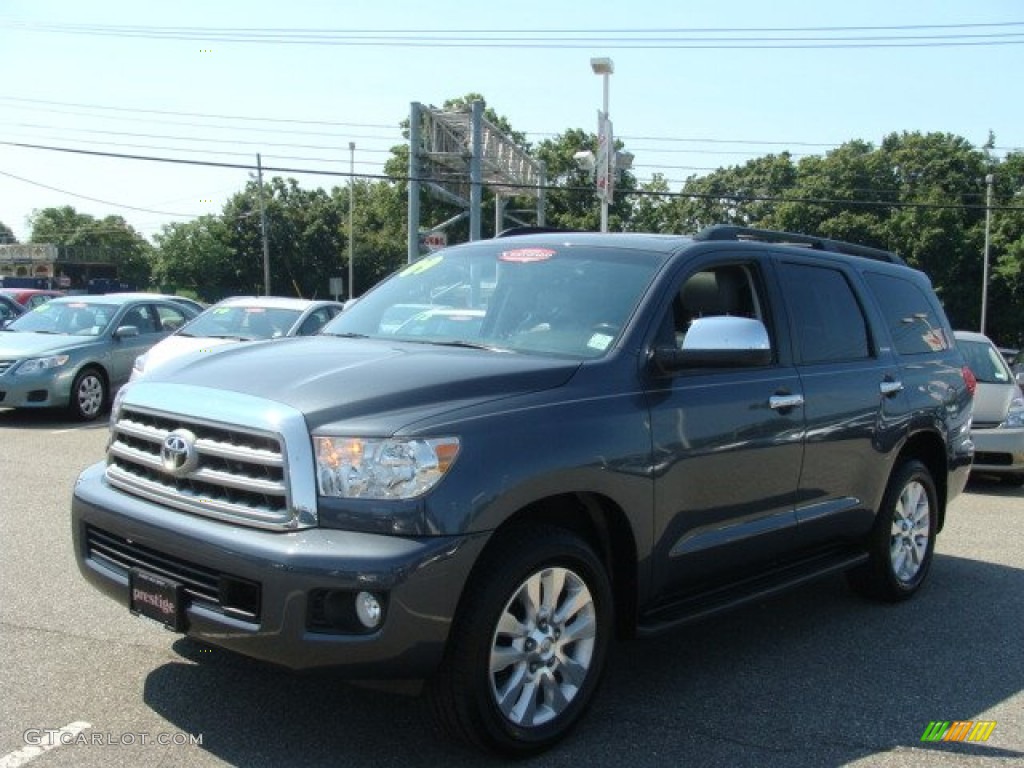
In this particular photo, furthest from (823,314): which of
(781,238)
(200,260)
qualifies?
(200,260)

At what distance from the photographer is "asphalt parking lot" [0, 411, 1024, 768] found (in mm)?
3717

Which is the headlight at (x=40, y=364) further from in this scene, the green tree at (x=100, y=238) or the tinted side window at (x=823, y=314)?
the green tree at (x=100, y=238)

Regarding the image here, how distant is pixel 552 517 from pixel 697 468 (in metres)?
0.77

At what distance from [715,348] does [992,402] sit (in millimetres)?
7632

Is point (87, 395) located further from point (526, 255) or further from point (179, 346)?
point (526, 255)

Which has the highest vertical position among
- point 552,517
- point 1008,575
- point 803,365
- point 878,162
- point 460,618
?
point 878,162

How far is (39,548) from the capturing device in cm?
633

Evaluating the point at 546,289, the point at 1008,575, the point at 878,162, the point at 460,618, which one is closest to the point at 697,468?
the point at 546,289

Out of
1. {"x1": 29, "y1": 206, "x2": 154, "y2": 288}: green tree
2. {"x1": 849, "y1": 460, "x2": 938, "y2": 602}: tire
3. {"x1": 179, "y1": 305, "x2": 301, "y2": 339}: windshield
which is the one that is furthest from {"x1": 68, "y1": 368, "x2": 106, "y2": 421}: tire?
{"x1": 29, "y1": 206, "x2": 154, "y2": 288}: green tree

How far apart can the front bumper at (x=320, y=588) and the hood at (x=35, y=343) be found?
1022 centimetres

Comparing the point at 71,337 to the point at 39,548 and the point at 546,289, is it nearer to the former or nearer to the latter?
the point at 39,548

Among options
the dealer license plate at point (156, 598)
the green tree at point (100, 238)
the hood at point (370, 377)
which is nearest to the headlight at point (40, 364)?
the hood at point (370, 377)

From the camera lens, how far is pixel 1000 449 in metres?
10.4

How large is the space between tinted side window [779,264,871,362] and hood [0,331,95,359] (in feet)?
33.6
